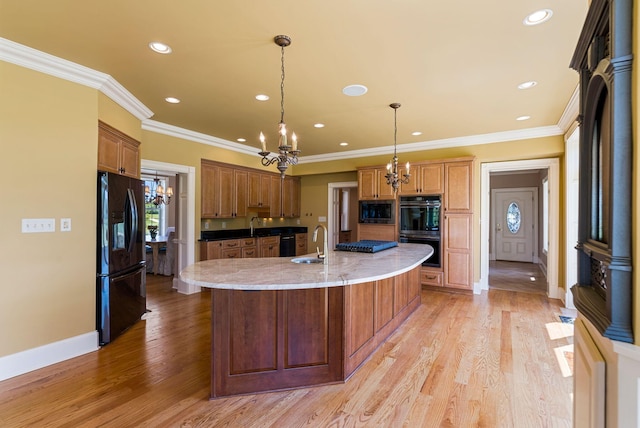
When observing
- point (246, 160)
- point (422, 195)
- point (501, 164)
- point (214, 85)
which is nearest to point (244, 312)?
point (214, 85)

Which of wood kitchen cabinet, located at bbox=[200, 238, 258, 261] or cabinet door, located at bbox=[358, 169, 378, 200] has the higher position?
cabinet door, located at bbox=[358, 169, 378, 200]

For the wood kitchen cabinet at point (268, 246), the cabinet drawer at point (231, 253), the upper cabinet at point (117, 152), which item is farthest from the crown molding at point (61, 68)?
the wood kitchen cabinet at point (268, 246)

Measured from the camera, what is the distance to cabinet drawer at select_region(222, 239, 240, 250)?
5.29 metres

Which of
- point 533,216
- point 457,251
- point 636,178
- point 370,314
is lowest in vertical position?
point 370,314

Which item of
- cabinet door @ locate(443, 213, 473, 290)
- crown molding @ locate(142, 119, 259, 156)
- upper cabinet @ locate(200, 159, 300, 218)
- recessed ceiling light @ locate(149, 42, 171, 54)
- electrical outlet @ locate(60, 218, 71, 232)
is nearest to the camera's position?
recessed ceiling light @ locate(149, 42, 171, 54)

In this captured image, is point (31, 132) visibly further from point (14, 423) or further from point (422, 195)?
point (422, 195)

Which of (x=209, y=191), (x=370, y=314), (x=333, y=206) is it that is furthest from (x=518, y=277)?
(x=209, y=191)

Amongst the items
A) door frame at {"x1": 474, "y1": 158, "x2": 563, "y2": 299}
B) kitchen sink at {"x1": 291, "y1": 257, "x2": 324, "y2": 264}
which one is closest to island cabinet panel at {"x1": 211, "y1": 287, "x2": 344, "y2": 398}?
kitchen sink at {"x1": 291, "y1": 257, "x2": 324, "y2": 264}

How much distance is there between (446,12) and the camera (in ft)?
6.52

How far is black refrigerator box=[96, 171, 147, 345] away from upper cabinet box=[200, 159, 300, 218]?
1748 millimetres

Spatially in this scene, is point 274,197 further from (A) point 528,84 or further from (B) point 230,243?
(A) point 528,84

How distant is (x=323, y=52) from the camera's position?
2492 millimetres

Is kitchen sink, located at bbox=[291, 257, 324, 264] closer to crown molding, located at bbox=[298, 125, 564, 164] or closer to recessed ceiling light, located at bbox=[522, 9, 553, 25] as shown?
recessed ceiling light, located at bbox=[522, 9, 553, 25]

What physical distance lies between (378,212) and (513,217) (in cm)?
515
